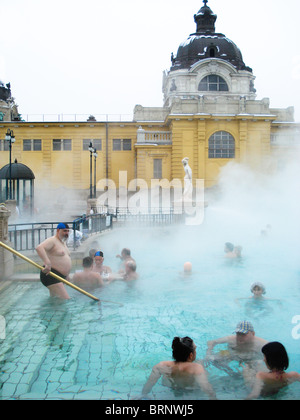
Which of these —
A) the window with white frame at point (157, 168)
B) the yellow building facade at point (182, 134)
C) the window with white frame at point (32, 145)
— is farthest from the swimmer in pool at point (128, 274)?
the window with white frame at point (32, 145)

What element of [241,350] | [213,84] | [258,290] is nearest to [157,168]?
[213,84]

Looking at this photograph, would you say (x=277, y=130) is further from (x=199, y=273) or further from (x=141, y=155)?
(x=199, y=273)

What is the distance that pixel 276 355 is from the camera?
4730mm

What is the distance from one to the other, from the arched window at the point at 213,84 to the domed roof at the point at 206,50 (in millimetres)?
2153

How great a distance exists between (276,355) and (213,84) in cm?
3409

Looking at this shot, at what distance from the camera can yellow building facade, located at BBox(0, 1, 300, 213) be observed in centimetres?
3278

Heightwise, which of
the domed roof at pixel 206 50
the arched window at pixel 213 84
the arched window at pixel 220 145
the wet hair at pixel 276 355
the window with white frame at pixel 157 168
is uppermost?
the domed roof at pixel 206 50

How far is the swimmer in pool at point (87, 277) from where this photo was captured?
8.91m

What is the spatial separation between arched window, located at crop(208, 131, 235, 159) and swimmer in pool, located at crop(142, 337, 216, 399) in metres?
29.5

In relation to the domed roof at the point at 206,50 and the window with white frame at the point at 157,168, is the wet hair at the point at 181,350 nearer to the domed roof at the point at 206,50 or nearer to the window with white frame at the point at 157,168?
the window with white frame at the point at 157,168

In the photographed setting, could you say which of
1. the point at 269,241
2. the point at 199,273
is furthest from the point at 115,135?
the point at 199,273

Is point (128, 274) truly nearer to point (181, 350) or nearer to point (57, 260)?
point (57, 260)

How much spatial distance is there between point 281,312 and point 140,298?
2.97 m
